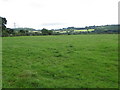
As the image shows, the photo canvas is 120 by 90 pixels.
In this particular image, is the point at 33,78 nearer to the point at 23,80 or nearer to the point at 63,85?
the point at 23,80

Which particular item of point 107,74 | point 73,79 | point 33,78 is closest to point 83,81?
point 73,79

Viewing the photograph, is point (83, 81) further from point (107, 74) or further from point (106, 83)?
point (107, 74)

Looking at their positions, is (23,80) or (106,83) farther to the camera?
(23,80)

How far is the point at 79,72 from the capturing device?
7.96 m

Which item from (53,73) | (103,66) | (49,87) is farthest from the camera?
(103,66)

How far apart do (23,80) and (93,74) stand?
3.63 metres

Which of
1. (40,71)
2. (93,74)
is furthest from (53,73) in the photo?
(93,74)

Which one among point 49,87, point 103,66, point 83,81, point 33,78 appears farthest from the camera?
point 103,66

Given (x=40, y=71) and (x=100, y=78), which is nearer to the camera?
(x=100, y=78)

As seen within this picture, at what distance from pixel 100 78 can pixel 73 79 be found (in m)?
1.33

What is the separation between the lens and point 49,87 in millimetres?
6113

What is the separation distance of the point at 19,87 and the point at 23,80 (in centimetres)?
80

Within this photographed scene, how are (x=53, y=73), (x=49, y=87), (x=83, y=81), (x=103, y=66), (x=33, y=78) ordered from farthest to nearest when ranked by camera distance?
1. (x=103, y=66)
2. (x=53, y=73)
3. (x=33, y=78)
4. (x=83, y=81)
5. (x=49, y=87)

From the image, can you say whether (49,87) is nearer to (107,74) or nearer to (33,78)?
(33,78)
